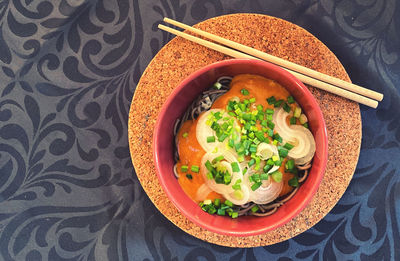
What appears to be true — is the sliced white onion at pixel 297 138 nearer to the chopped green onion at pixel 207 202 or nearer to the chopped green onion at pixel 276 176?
the chopped green onion at pixel 276 176

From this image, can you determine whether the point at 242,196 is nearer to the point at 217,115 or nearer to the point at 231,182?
the point at 231,182

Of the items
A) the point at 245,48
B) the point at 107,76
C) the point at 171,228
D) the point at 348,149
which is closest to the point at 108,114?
the point at 107,76

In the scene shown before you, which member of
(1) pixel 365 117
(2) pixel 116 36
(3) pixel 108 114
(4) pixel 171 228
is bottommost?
(4) pixel 171 228

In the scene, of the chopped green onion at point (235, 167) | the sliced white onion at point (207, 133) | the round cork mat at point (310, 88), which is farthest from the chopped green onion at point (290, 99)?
the chopped green onion at point (235, 167)

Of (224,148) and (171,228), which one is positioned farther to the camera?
(171,228)

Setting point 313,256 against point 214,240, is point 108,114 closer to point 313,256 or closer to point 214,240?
point 214,240

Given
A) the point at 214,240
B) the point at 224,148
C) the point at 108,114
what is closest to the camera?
the point at 224,148

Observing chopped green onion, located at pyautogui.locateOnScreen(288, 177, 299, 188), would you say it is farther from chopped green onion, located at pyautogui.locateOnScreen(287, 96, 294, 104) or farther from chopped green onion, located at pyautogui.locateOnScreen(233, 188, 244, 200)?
chopped green onion, located at pyautogui.locateOnScreen(287, 96, 294, 104)

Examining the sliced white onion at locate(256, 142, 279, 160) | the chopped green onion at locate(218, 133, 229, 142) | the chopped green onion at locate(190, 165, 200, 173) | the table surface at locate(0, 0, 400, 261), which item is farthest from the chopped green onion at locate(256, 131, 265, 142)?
the table surface at locate(0, 0, 400, 261)

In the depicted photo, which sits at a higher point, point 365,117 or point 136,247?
point 365,117
